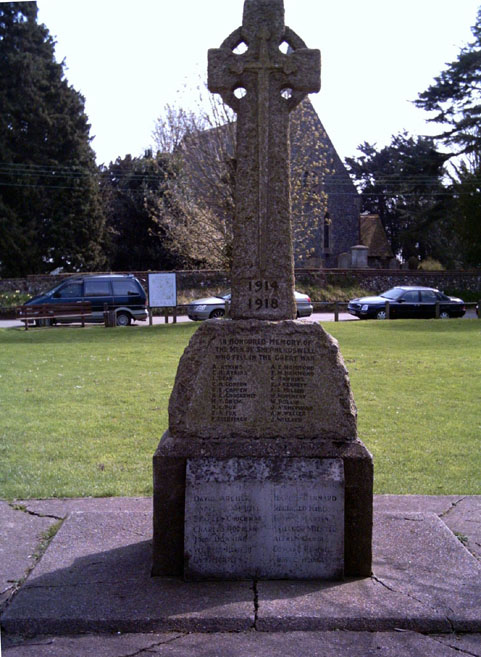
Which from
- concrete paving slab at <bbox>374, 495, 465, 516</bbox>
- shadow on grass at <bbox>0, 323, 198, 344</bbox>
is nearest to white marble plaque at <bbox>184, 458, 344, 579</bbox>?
concrete paving slab at <bbox>374, 495, 465, 516</bbox>

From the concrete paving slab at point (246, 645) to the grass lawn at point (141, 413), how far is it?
8.38 ft

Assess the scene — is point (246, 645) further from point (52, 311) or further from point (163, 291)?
point (163, 291)

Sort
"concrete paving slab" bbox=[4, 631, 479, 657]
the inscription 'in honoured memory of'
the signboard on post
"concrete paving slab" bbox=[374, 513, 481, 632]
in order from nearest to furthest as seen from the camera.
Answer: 1. "concrete paving slab" bbox=[4, 631, 479, 657]
2. "concrete paving slab" bbox=[374, 513, 481, 632]
3. the inscription 'in honoured memory of'
4. the signboard on post

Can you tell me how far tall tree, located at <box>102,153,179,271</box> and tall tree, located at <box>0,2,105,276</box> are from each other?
9.37ft

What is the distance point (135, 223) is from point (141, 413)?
36488 millimetres

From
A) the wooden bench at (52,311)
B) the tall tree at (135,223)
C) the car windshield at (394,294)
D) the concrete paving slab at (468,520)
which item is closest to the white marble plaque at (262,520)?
the concrete paving slab at (468,520)

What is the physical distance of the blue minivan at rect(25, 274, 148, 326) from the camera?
2586 centimetres

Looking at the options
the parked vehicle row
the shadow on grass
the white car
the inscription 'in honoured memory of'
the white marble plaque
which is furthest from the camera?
the white car

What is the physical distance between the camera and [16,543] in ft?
16.0

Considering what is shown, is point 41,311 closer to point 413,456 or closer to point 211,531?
point 413,456

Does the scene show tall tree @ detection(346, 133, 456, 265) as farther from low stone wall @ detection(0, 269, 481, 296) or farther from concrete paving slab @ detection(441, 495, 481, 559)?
concrete paving slab @ detection(441, 495, 481, 559)

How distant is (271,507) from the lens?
13.9 feet

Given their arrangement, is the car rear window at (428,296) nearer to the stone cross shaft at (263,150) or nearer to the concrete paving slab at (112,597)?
the stone cross shaft at (263,150)

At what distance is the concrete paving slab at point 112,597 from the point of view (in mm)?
3730
